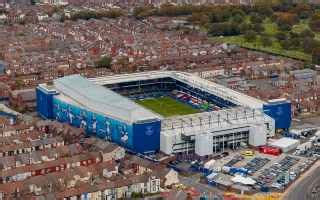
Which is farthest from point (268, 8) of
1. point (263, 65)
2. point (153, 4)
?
point (263, 65)

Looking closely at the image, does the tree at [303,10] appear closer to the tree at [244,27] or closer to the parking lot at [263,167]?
the tree at [244,27]

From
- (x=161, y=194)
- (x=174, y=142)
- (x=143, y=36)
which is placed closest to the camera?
(x=161, y=194)

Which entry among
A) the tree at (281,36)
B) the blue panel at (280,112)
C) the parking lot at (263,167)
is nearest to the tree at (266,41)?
the tree at (281,36)

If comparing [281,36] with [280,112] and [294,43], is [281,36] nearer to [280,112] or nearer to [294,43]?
[294,43]

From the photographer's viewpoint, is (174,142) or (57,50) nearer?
(174,142)

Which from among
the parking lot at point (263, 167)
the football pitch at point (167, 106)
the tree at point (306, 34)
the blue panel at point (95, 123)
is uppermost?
the tree at point (306, 34)

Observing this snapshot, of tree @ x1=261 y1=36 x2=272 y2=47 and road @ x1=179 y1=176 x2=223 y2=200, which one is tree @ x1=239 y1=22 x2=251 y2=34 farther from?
road @ x1=179 y1=176 x2=223 y2=200

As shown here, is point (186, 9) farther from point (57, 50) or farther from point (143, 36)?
point (57, 50)
